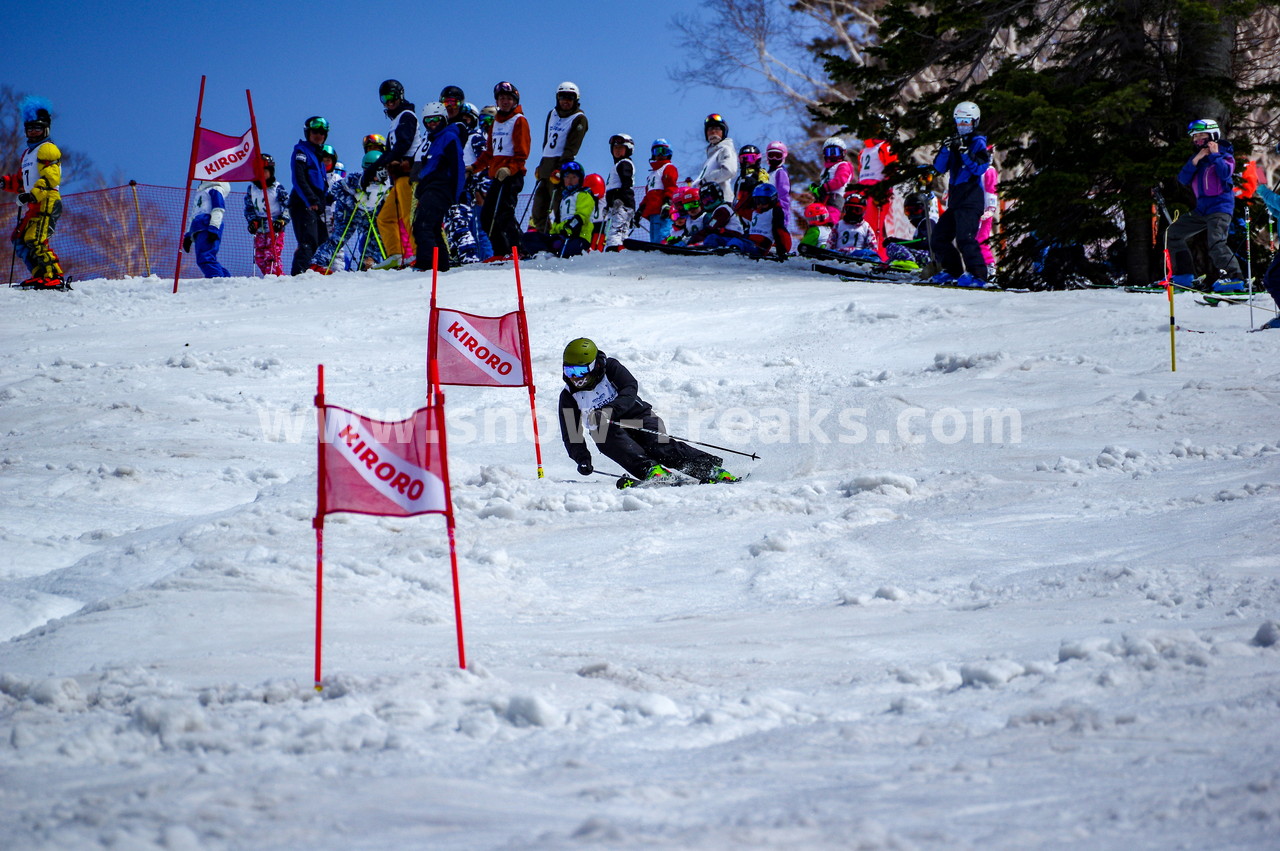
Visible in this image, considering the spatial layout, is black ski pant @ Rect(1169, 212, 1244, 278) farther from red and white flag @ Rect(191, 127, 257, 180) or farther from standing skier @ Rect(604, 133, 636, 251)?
red and white flag @ Rect(191, 127, 257, 180)

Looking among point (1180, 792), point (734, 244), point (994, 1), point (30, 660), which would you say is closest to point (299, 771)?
point (30, 660)

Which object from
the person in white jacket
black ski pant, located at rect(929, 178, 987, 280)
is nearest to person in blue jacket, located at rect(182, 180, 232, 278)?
the person in white jacket

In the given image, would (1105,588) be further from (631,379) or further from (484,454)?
(484,454)

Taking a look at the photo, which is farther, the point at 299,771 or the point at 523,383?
the point at 523,383

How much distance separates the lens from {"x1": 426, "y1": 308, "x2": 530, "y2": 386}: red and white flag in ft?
26.5

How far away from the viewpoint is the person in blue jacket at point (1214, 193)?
11.5 meters

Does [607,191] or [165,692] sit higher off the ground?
[607,191]

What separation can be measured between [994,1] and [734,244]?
4.25m

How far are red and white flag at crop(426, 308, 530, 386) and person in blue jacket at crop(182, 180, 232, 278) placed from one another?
8.56 meters

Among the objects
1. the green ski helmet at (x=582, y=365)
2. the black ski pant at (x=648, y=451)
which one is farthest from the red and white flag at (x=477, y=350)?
the black ski pant at (x=648, y=451)

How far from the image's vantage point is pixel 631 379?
8117 millimetres

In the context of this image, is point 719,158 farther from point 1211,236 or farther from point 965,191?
point 1211,236

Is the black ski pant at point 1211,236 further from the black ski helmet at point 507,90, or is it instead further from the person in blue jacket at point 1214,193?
the black ski helmet at point 507,90

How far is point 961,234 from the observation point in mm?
12844
